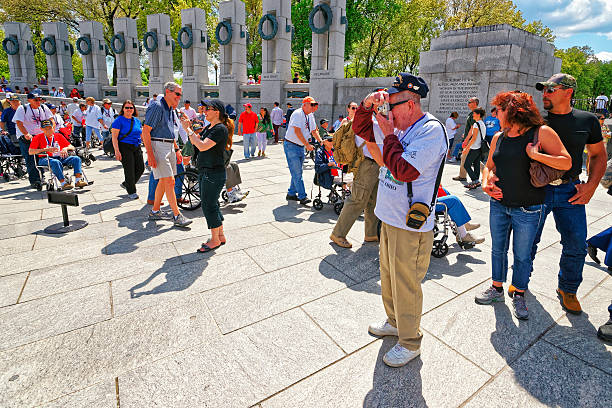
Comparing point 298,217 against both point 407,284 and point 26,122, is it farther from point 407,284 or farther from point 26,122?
point 26,122

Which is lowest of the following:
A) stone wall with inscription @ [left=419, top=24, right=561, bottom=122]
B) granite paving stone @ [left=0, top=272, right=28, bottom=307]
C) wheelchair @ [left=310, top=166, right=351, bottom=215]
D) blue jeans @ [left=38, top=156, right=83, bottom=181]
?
granite paving stone @ [left=0, top=272, right=28, bottom=307]

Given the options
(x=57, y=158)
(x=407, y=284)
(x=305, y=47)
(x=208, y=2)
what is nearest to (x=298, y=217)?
(x=407, y=284)

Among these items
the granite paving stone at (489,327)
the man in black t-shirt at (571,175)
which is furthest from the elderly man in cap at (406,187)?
the man in black t-shirt at (571,175)

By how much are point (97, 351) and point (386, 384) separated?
7.32 ft

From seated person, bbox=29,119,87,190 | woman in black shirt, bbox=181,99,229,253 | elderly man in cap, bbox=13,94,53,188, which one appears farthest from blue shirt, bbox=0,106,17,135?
woman in black shirt, bbox=181,99,229,253

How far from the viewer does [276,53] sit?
2117 centimetres

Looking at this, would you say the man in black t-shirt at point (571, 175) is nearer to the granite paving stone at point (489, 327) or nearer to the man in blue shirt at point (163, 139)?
the granite paving stone at point (489, 327)

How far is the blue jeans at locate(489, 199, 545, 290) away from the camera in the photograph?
3125mm

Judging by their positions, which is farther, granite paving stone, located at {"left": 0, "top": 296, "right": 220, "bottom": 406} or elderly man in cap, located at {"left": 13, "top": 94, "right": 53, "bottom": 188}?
elderly man in cap, located at {"left": 13, "top": 94, "right": 53, "bottom": 188}

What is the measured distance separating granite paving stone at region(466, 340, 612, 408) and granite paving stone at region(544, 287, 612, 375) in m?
0.12

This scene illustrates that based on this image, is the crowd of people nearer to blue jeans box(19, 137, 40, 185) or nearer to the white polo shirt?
the white polo shirt

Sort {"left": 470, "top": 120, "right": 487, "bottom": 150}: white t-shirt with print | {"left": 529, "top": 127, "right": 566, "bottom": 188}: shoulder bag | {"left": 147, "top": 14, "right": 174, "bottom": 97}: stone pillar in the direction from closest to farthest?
{"left": 529, "top": 127, "right": 566, "bottom": 188}: shoulder bag
{"left": 470, "top": 120, "right": 487, "bottom": 150}: white t-shirt with print
{"left": 147, "top": 14, "right": 174, "bottom": 97}: stone pillar

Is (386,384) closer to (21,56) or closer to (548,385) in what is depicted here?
(548,385)

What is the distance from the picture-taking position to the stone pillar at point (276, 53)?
68.0ft
